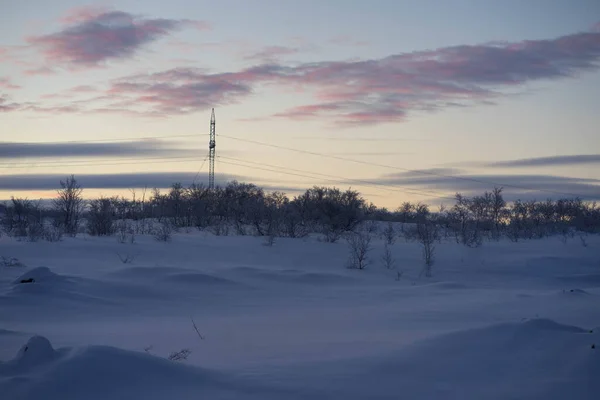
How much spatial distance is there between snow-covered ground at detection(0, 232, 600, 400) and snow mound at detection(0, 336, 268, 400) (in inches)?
0.7

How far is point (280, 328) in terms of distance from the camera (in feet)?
34.6

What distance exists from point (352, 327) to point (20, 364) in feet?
19.4

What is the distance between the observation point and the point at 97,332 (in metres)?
9.92

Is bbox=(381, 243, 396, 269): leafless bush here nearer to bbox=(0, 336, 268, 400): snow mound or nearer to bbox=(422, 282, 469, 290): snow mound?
bbox=(422, 282, 469, 290): snow mound

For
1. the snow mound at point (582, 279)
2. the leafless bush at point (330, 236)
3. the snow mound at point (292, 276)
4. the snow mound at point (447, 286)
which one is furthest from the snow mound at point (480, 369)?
the leafless bush at point (330, 236)

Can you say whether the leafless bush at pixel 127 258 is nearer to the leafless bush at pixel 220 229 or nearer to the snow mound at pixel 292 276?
the snow mound at pixel 292 276

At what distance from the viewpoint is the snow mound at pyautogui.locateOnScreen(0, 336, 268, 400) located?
563 centimetres

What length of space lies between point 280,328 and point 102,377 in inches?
193

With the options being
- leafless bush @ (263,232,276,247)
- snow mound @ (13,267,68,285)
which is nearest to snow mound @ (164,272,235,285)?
snow mound @ (13,267,68,285)

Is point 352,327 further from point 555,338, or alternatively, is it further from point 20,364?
point 20,364

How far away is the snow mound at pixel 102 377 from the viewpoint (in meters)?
5.63

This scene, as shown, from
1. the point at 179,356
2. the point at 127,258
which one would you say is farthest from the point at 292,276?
the point at 179,356

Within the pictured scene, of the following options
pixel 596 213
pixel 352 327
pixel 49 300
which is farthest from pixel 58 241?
pixel 596 213

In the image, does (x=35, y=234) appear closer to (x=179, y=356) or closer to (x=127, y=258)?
(x=127, y=258)
